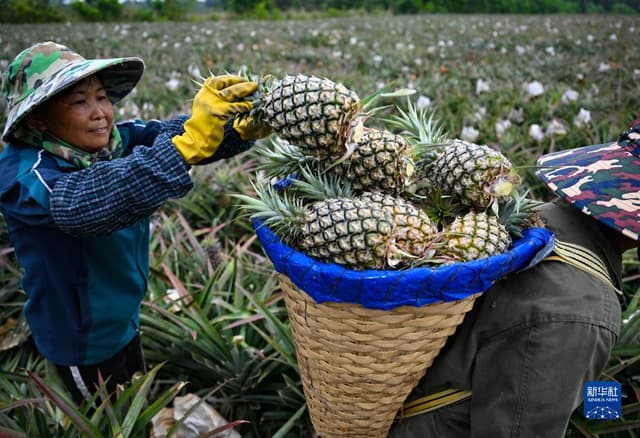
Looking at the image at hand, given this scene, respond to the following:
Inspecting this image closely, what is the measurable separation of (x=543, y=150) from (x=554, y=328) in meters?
3.55

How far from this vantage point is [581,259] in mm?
1479

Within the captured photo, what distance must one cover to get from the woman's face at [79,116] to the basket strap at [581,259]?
5.55 ft

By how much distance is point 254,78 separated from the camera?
5.39 feet

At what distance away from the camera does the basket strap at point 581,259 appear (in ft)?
4.80

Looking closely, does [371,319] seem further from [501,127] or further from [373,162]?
[501,127]

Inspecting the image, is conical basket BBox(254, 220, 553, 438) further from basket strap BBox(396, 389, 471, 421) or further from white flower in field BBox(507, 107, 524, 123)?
white flower in field BBox(507, 107, 524, 123)

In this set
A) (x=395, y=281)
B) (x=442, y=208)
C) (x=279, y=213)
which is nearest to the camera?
(x=395, y=281)

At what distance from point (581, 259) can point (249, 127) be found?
114 cm

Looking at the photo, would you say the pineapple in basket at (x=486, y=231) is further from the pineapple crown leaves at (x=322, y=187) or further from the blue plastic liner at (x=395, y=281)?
the pineapple crown leaves at (x=322, y=187)

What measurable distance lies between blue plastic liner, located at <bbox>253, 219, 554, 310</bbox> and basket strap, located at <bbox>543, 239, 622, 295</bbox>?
0.89ft

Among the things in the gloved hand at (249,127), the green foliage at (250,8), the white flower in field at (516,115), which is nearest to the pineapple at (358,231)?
the gloved hand at (249,127)

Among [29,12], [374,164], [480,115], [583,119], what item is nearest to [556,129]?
[583,119]

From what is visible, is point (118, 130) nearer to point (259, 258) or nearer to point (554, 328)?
point (259, 258)

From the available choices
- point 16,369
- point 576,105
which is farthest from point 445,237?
point 576,105
